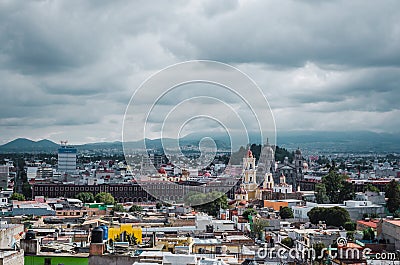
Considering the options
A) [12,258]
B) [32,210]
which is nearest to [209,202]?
[32,210]

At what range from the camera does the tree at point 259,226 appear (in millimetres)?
24047

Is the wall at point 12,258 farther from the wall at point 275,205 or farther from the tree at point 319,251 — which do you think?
the wall at point 275,205

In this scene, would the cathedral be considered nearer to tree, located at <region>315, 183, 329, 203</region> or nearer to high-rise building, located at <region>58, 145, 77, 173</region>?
tree, located at <region>315, 183, 329, 203</region>

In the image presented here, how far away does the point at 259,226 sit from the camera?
82.8ft

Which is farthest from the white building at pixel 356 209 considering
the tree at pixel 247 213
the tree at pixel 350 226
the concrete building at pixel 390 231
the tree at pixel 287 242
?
the tree at pixel 287 242

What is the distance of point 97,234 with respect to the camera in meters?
9.31

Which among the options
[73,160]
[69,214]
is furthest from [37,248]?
[73,160]

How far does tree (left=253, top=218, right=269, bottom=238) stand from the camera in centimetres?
2405

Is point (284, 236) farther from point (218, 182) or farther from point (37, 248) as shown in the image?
point (218, 182)

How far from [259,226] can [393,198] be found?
12.9 metres

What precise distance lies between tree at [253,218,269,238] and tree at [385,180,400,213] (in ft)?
36.0

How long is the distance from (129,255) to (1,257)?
1749 millimetres

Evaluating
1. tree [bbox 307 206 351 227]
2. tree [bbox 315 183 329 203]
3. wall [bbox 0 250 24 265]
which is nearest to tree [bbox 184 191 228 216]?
tree [bbox 315 183 329 203]

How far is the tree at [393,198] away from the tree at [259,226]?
1096 cm
